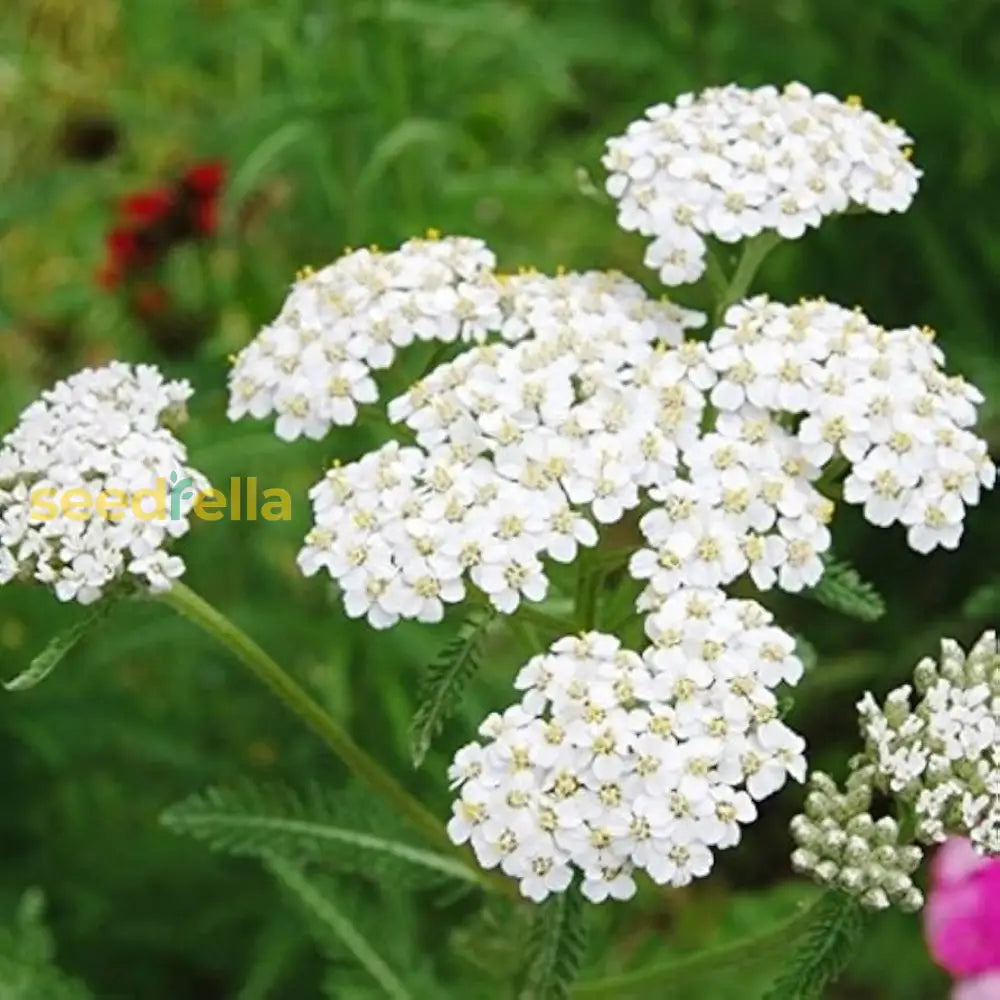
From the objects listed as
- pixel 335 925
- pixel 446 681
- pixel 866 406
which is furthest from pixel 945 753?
pixel 335 925

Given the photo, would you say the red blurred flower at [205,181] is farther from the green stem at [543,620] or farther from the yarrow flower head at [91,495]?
the green stem at [543,620]

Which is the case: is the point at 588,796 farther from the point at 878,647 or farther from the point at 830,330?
the point at 878,647

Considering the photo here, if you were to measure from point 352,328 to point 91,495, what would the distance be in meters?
0.51

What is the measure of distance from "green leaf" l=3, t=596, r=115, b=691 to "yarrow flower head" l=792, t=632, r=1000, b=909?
98cm

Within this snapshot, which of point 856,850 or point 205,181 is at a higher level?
point 205,181

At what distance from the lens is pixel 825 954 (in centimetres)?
259

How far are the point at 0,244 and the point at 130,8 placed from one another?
2321mm

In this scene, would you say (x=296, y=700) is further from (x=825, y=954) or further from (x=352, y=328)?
(x=825, y=954)

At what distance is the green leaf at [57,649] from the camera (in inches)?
105

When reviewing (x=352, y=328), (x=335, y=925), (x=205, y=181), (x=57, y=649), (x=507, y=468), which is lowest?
(x=335, y=925)

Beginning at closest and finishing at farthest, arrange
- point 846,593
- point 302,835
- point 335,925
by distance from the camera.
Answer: point 846,593 < point 302,835 < point 335,925

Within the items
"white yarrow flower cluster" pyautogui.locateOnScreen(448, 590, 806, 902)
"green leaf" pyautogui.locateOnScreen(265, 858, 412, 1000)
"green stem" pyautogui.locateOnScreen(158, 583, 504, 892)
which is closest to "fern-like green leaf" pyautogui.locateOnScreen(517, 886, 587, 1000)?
"white yarrow flower cluster" pyautogui.locateOnScreen(448, 590, 806, 902)

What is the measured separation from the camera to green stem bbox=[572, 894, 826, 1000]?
2812mm

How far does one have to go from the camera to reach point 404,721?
4.26 metres
